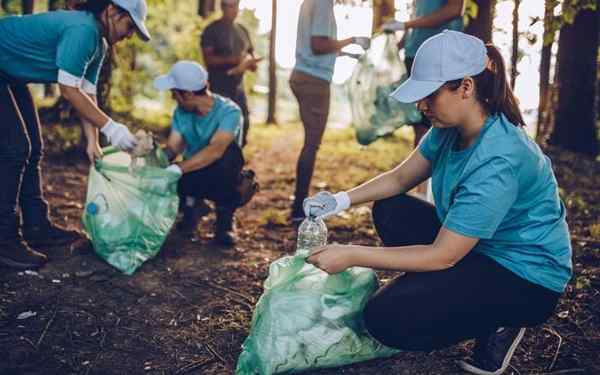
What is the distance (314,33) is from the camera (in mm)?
3994

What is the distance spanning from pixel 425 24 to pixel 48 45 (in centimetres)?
222

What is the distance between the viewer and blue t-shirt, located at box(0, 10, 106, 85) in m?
2.96

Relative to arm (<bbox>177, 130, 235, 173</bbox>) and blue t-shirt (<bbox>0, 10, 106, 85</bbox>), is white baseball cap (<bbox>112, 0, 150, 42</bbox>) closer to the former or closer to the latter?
blue t-shirt (<bbox>0, 10, 106, 85</bbox>)

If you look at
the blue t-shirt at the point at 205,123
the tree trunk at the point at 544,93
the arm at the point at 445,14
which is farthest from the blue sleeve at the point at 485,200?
the tree trunk at the point at 544,93

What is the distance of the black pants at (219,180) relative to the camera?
375 centimetres

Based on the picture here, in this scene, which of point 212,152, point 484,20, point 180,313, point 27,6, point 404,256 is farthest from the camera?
point 27,6

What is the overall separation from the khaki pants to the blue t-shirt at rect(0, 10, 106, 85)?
1.41m

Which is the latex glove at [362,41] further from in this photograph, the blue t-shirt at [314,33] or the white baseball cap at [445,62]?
the white baseball cap at [445,62]

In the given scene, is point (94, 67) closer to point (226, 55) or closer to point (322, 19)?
point (322, 19)

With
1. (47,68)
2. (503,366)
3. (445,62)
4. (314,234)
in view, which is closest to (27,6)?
(47,68)

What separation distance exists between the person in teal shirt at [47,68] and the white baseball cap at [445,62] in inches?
63.6

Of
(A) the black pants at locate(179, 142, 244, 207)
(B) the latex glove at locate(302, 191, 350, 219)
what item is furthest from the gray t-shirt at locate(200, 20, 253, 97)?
(B) the latex glove at locate(302, 191, 350, 219)

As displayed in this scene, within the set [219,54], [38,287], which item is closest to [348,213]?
[219,54]

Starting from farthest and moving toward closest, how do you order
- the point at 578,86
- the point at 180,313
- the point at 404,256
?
the point at 578,86, the point at 180,313, the point at 404,256
